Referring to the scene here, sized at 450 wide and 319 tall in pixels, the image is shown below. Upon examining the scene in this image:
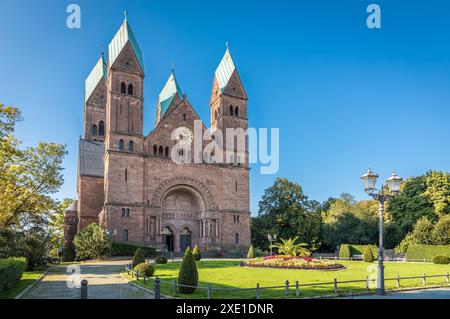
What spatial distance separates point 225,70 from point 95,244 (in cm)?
2984

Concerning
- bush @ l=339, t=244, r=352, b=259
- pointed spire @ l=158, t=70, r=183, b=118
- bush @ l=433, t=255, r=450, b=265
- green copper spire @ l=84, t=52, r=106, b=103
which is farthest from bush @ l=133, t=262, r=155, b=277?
green copper spire @ l=84, t=52, r=106, b=103

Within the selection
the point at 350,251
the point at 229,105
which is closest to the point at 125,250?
the point at 229,105

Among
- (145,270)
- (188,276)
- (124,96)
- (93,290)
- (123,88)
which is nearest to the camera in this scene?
(188,276)

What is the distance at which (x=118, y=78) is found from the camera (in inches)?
1960

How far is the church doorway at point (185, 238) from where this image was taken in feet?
171

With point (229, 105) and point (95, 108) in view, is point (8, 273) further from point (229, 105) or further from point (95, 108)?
point (95, 108)

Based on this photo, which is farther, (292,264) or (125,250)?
A: (125,250)

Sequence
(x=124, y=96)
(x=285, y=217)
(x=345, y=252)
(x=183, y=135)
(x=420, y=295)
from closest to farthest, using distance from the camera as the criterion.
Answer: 1. (x=420, y=295)
2. (x=345, y=252)
3. (x=124, y=96)
4. (x=183, y=135)
5. (x=285, y=217)

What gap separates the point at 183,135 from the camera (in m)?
52.3

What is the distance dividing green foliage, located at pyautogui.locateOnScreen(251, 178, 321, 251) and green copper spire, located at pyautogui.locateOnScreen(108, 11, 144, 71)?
89.2 feet

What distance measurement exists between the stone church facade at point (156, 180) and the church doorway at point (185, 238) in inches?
4.7

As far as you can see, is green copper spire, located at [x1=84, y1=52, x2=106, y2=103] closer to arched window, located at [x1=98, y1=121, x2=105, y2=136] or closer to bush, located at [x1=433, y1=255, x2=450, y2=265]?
arched window, located at [x1=98, y1=121, x2=105, y2=136]

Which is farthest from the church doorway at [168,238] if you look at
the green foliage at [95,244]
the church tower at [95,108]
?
the church tower at [95,108]
